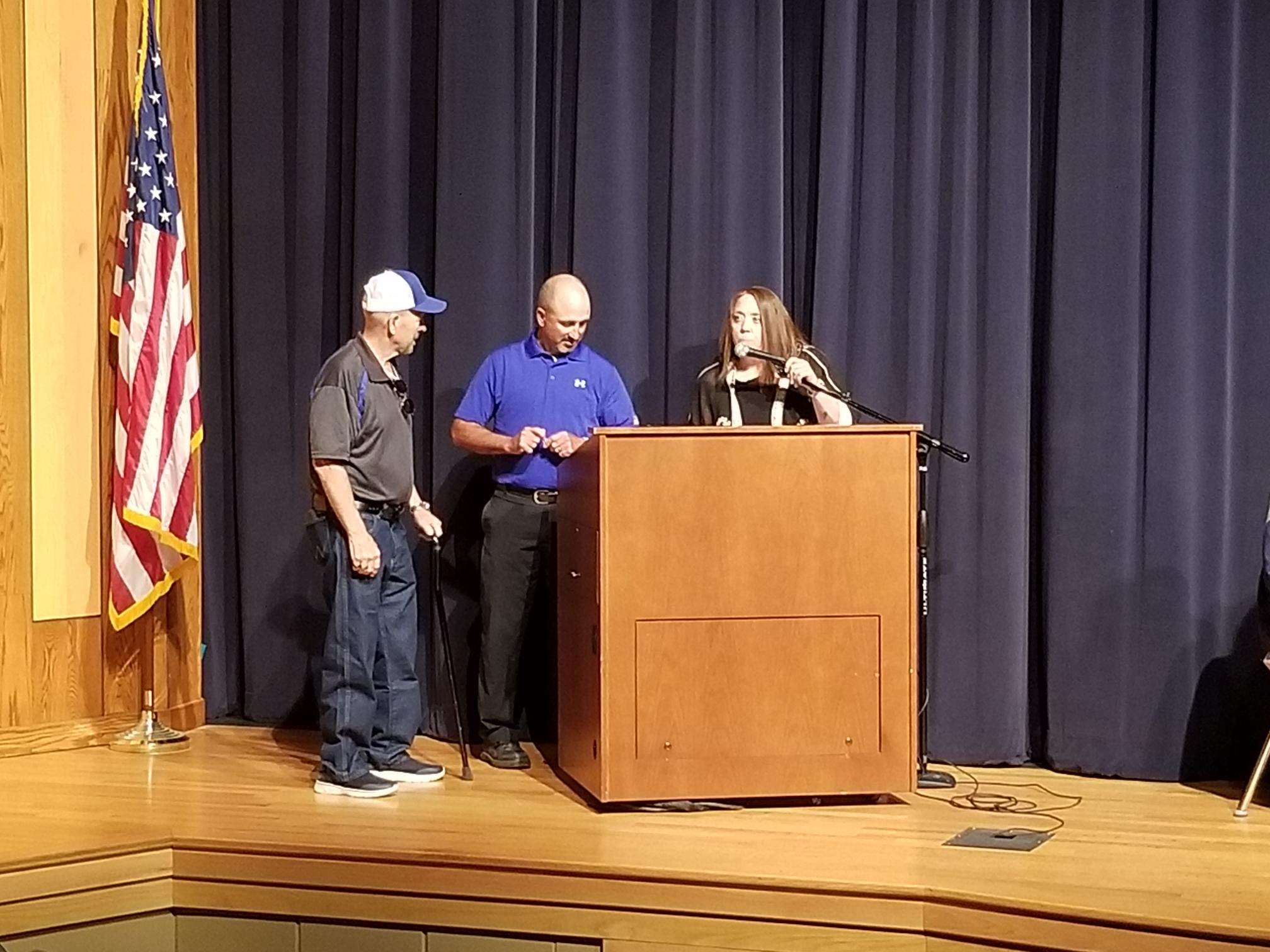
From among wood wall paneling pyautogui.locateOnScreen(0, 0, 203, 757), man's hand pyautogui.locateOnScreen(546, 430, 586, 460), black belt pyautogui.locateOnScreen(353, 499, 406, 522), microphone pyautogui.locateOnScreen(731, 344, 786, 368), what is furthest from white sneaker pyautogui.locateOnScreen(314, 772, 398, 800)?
microphone pyautogui.locateOnScreen(731, 344, 786, 368)

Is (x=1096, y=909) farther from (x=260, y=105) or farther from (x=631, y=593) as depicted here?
(x=260, y=105)

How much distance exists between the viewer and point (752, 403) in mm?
4852

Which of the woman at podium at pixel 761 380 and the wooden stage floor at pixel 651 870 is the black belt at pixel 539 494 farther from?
the wooden stage floor at pixel 651 870

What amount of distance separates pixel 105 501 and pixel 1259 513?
358 centimetres

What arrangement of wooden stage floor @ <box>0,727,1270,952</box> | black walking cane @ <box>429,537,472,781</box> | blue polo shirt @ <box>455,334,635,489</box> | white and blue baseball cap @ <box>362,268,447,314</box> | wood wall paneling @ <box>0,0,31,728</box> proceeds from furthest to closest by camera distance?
wood wall paneling @ <box>0,0,31,728</box>, blue polo shirt @ <box>455,334,635,489</box>, black walking cane @ <box>429,537,472,781</box>, white and blue baseball cap @ <box>362,268,447,314</box>, wooden stage floor @ <box>0,727,1270,952</box>

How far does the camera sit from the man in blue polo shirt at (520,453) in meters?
4.88

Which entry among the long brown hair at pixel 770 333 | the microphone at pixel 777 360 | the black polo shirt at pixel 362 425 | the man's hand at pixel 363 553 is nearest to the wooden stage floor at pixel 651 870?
the man's hand at pixel 363 553

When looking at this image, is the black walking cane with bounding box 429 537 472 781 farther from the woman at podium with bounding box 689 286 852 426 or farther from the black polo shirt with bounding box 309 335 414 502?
the woman at podium with bounding box 689 286 852 426

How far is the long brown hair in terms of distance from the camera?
482cm

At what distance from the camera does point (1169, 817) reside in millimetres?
4289

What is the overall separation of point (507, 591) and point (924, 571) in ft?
4.09

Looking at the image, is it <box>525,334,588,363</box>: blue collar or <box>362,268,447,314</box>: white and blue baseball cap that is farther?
<box>525,334,588,363</box>: blue collar

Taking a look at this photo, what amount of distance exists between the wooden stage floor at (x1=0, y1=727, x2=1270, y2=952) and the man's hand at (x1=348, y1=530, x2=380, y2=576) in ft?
2.06

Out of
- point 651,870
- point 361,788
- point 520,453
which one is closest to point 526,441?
point 520,453
